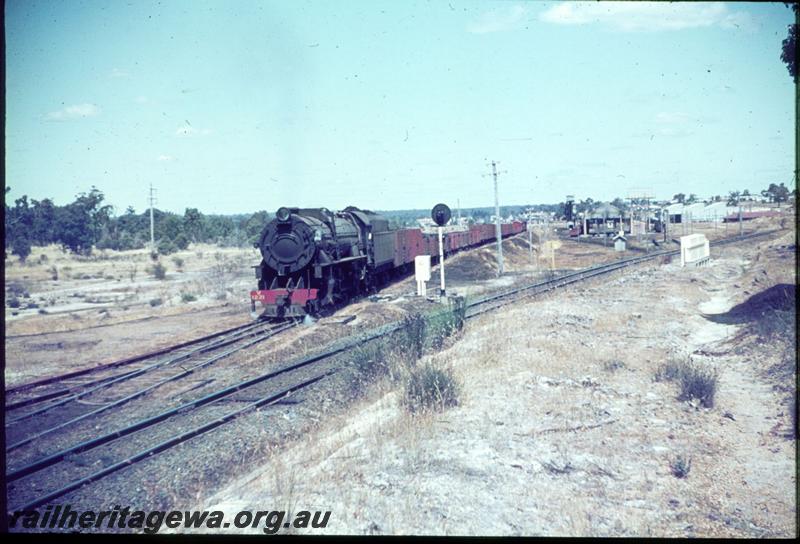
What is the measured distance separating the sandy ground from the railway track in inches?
56.7

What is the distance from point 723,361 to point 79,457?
10.6m

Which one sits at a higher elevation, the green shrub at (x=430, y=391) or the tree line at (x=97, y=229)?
the tree line at (x=97, y=229)

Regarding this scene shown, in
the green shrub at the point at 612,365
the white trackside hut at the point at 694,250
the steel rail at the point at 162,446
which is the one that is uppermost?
the white trackside hut at the point at 694,250

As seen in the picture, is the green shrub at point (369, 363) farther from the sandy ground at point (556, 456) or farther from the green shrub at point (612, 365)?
the green shrub at point (612, 365)

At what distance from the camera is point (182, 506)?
645 centimetres

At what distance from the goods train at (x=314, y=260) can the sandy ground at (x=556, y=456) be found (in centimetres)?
744

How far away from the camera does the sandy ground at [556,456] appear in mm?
5340

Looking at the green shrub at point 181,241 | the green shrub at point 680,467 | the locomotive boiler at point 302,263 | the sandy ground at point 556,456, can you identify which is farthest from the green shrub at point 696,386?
the green shrub at point 181,241

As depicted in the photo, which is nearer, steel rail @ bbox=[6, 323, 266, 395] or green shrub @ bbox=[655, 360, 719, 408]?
green shrub @ bbox=[655, 360, 719, 408]

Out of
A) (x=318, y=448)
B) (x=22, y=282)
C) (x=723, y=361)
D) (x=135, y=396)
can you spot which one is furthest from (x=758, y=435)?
(x=22, y=282)

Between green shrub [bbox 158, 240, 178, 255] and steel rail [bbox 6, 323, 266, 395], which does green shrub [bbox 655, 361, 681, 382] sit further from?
green shrub [bbox 158, 240, 178, 255]

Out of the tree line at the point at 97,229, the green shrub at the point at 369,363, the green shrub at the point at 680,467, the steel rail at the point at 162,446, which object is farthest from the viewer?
the tree line at the point at 97,229

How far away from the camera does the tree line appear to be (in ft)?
194

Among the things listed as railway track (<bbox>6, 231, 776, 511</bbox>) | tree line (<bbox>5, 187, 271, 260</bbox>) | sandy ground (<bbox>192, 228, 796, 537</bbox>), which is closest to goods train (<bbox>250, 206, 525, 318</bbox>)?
railway track (<bbox>6, 231, 776, 511</bbox>)
